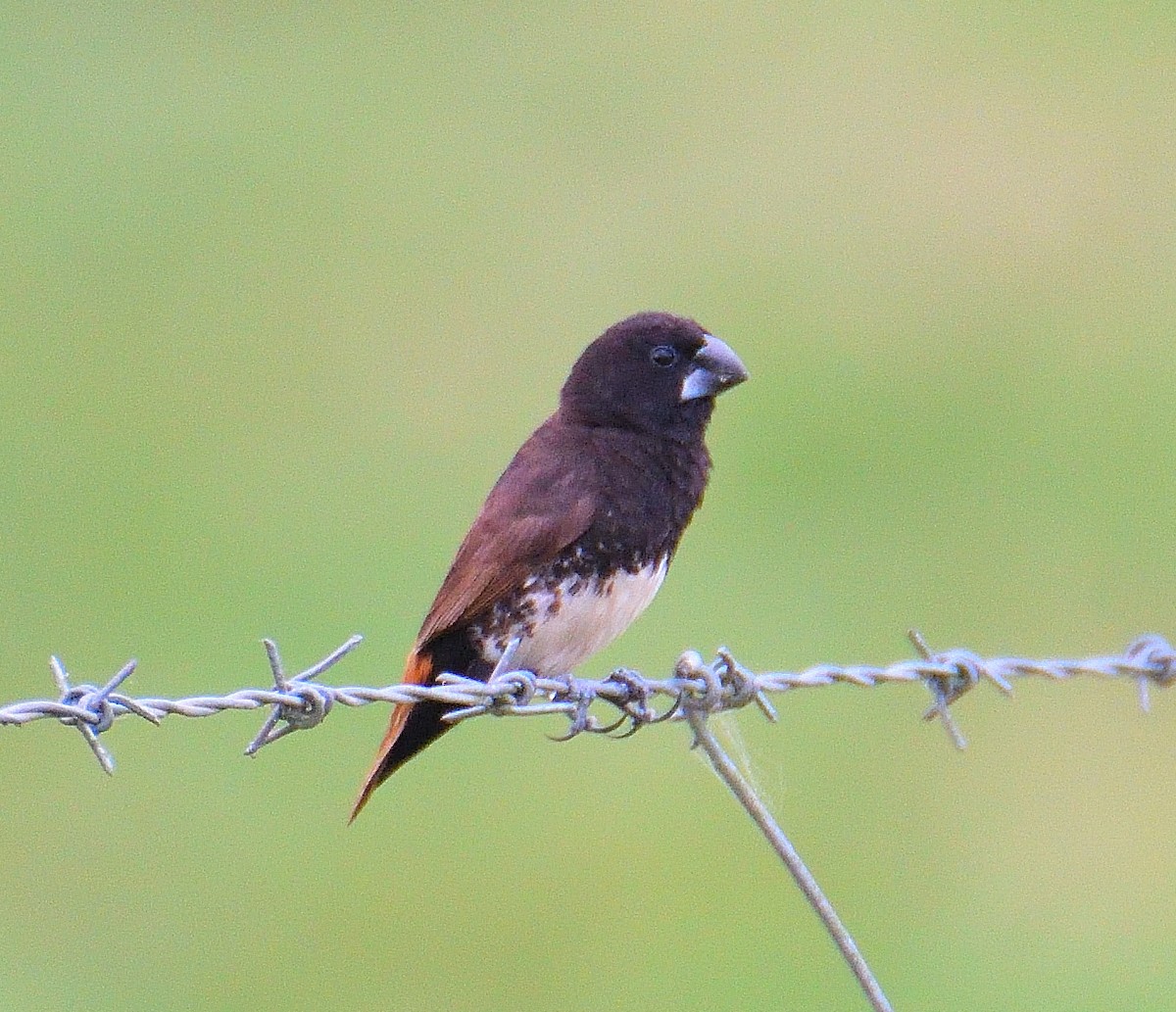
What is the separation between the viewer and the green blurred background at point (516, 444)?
27.0ft

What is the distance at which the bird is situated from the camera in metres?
4.95

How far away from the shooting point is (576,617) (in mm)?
5016

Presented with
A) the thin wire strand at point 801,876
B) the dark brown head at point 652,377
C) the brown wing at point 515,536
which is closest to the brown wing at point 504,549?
the brown wing at point 515,536

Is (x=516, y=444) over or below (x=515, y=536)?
over

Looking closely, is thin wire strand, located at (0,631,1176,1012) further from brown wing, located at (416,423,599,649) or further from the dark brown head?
the dark brown head

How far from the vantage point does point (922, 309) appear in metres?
13.0

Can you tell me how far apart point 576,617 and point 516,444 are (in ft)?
21.4

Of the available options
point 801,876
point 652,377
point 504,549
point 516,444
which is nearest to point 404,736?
point 504,549

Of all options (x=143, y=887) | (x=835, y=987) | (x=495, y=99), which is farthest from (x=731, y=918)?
(x=495, y=99)

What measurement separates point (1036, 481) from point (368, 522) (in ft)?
11.3

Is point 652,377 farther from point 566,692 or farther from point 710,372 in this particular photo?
point 566,692

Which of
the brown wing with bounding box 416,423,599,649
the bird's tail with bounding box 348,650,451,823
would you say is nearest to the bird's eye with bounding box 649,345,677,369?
the brown wing with bounding box 416,423,599,649

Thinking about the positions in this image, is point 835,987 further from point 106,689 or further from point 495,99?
point 495,99

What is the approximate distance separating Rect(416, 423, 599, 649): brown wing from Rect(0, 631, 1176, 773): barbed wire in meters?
0.44
